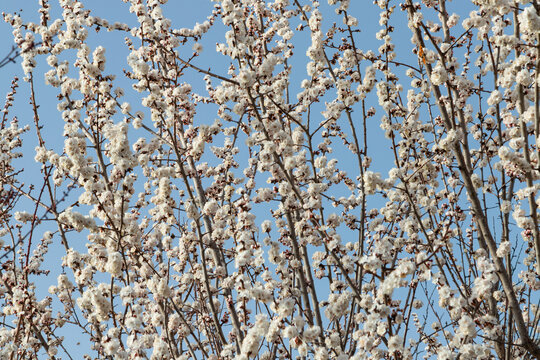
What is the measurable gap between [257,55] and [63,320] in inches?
173

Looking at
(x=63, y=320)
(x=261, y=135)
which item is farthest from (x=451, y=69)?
(x=63, y=320)

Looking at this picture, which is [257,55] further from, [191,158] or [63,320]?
[63,320]

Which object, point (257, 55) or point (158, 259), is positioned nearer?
point (257, 55)

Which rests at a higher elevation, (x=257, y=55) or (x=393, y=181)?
(x=257, y=55)

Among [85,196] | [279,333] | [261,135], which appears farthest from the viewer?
[261,135]

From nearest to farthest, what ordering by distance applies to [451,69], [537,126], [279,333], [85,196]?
[279,333]
[537,126]
[85,196]
[451,69]

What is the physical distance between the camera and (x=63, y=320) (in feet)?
27.1

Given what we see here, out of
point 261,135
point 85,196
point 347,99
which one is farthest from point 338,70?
point 85,196

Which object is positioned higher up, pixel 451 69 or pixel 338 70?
pixel 338 70

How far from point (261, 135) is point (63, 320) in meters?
3.56

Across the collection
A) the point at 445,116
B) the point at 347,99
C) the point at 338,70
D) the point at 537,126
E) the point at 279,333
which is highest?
the point at 338,70

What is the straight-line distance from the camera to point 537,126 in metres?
6.29

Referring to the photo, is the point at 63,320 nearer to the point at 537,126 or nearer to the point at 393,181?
the point at 393,181

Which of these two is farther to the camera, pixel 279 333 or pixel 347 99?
pixel 347 99
